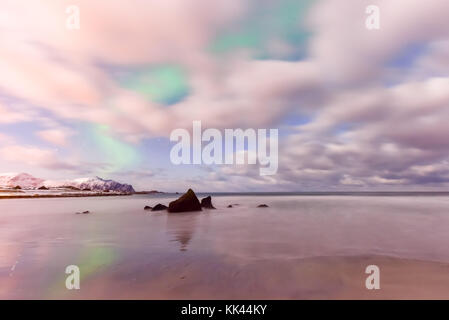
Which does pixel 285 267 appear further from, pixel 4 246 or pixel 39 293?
pixel 4 246

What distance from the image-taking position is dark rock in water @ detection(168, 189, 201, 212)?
2717 centimetres

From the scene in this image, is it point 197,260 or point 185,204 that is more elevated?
point 197,260

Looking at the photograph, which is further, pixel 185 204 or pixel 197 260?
pixel 185 204

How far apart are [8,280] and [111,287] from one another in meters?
3.40

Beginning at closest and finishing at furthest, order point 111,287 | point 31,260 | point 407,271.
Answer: point 111,287 → point 407,271 → point 31,260

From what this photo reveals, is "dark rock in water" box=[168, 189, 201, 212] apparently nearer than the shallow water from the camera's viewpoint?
No

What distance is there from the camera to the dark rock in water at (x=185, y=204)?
27.2 metres

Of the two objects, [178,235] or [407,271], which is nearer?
[407,271]

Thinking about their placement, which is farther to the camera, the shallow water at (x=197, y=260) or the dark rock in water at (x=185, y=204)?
the dark rock in water at (x=185, y=204)

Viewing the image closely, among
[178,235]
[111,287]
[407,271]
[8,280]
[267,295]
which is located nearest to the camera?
[267,295]

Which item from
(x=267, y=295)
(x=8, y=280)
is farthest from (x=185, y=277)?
(x=8, y=280)

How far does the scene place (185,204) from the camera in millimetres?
27641

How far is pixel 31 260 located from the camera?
8.49 metres
